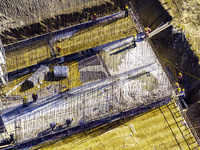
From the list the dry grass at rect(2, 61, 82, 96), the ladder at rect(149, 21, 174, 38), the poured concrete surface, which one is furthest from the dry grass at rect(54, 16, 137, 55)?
the dry grass at rect(2, 61, 82, 96)

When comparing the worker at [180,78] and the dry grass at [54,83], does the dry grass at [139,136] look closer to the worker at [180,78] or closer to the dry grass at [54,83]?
the worker at [180,78]

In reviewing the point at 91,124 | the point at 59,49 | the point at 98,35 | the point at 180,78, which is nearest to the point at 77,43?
the point at 59,49

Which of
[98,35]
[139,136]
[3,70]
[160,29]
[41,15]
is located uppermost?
[41,15]

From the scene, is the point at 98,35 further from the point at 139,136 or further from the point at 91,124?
the point at 139,136

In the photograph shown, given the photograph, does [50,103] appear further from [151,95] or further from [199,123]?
[199,123]

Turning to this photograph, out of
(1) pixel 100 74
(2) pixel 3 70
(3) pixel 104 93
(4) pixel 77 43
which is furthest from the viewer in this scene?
(4) pixel 77 43

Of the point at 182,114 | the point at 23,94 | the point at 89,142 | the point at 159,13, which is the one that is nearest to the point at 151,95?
the point at 182,114

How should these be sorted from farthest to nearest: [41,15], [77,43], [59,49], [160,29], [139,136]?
[160,29], [41,15], [77,43], [59,49], [139,136]

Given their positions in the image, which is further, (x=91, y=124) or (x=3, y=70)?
(x=3, y=70)
